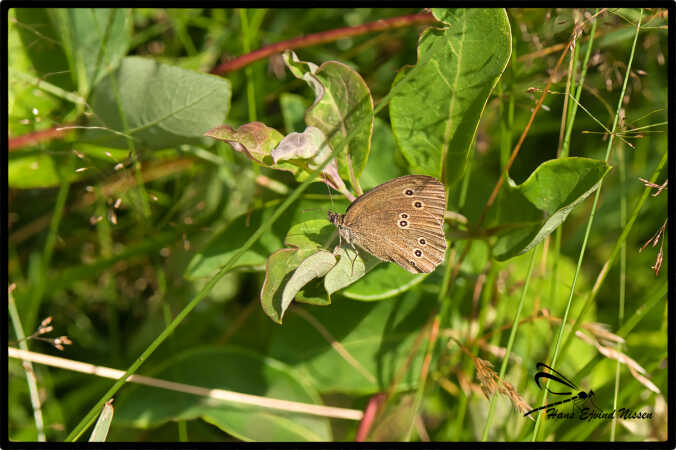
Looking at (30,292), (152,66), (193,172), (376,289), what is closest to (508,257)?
(376,289)

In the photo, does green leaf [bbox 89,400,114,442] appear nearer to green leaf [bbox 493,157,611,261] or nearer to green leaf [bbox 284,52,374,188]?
green leaf [bbox 284,52,374,188]

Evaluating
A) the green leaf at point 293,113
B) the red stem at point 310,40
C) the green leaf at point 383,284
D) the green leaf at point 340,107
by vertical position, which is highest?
the red stem at point 310,40

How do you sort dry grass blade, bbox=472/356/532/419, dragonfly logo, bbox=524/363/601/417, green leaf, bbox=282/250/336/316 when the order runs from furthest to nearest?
dragonfly logo, bbox=524/363/601/417
dry grass blade, bbox=472/356/532/419
green leaf, bbox=282/250/336/316

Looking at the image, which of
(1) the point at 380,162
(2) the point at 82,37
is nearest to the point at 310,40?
(1) the point at 380,162

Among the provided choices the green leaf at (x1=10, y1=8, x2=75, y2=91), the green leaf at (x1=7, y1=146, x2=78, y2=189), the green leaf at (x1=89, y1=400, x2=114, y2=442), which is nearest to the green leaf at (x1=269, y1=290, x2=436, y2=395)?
the green leaf at (x1=89, y1=400, x2=114, y2=442)

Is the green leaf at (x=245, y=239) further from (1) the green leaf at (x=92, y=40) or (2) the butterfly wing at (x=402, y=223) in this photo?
(1) the green leaf at (x=92, y=40)
